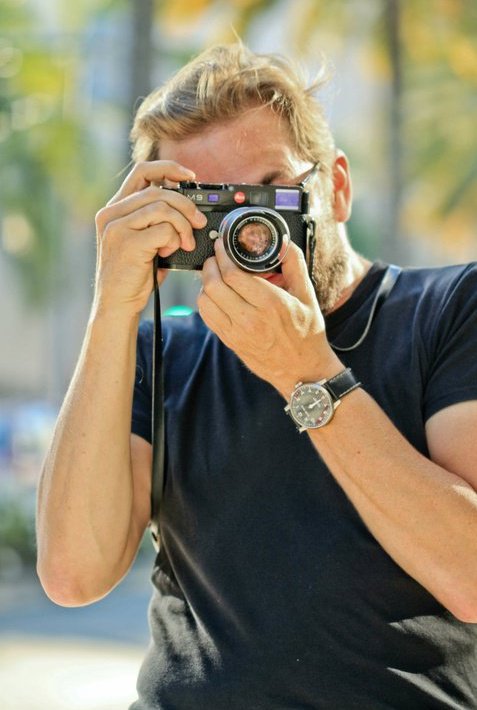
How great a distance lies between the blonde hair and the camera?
2.28m

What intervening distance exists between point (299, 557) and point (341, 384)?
303mm

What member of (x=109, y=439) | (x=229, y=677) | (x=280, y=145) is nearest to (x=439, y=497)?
(x=229, y=677)

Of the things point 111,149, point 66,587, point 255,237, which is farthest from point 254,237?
point 111,149

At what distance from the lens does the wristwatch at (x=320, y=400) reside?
1.90 meters

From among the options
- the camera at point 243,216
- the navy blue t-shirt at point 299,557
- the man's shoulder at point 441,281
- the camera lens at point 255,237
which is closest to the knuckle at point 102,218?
the camera at point 243,216

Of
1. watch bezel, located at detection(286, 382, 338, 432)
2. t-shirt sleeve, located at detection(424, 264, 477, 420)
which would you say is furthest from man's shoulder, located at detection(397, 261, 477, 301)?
watch bezel, located at detection(286, 382, 338, 432)

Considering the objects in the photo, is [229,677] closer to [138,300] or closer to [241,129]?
[138,300]

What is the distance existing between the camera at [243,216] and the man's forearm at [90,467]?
179mm

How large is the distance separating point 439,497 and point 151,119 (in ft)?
3.19

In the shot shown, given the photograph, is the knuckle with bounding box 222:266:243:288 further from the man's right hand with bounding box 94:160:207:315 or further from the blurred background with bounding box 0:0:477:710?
the blurred background with bounding box 0:0:477:710

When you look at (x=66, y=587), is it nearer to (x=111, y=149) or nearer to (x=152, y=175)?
(x=152, y=175)

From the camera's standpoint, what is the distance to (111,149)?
79.8 feet

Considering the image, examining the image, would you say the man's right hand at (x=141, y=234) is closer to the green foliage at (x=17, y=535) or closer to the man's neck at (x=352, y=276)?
the man's neck at (x=352, y=276)

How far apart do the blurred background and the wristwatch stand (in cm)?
533
